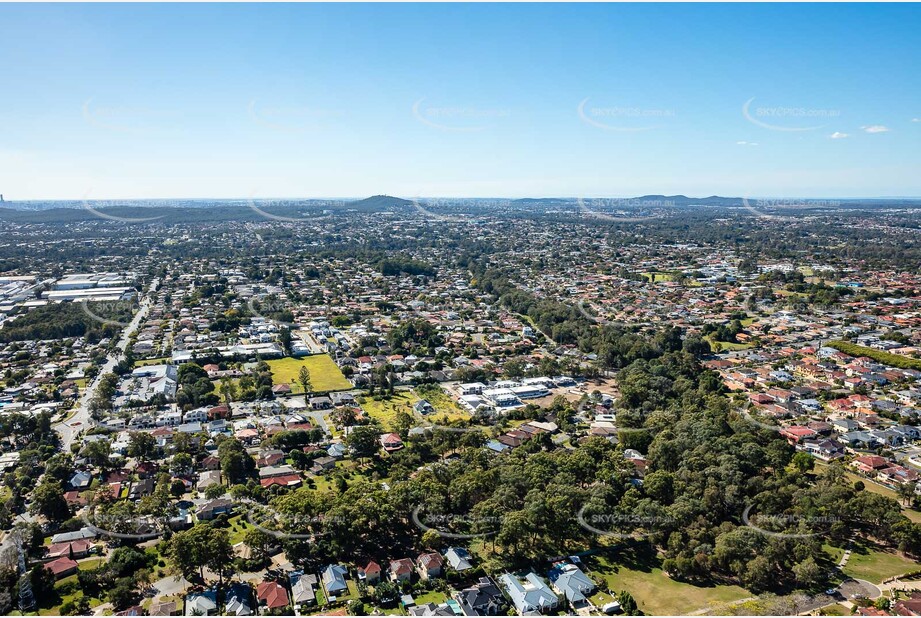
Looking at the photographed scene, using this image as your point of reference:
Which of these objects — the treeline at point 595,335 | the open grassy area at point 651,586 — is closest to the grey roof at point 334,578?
the open grassy area at point 651,586

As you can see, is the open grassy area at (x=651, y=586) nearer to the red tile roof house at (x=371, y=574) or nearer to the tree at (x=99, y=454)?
the red tile roof house at (x=371, y=574)

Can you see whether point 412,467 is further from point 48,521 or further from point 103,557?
point 48,521

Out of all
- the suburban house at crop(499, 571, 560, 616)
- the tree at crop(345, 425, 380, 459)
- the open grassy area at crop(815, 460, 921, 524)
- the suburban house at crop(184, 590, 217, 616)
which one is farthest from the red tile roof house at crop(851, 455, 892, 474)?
the suburban house at crop(184, 590, 217, 616)

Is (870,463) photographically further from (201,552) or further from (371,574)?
(201,552)

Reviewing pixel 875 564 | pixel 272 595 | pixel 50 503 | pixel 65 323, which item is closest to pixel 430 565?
pixel 272 595

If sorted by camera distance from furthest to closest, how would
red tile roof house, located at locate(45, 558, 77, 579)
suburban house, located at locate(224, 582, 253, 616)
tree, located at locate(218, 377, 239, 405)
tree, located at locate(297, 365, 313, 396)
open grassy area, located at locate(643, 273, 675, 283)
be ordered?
1. open grassy area, located at locate(643, 273, 675, 283)
2. tree, located at locate(297, 365, 313, 396)
3. tree, located at locate(218, 377, 239, 405)
4. red tile roof house, located at locate(45, 558, 77, 579)
5. suburban house, located at locate(224, 582, 253, 616)

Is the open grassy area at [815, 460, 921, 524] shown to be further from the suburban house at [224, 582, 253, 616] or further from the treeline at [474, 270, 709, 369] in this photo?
the suburban house at [224, 582, 253, 616]
